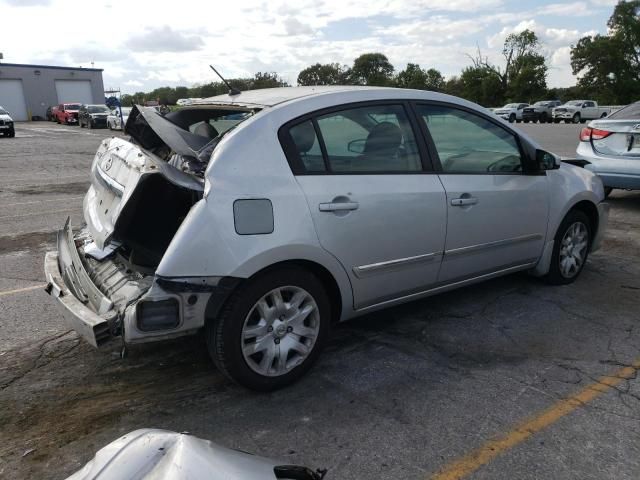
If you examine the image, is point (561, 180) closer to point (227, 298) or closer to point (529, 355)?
point (529, 355)

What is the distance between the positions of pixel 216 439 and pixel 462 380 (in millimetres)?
1488

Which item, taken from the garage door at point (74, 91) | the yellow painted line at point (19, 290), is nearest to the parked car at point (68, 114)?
the garage door at point (74, 91)

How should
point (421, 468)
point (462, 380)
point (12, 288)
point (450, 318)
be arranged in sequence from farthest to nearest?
point (12, 288), point (450, 318), point (462, 380), point (421, 468)

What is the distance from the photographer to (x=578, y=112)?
41750mm

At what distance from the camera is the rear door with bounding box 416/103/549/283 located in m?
3.85

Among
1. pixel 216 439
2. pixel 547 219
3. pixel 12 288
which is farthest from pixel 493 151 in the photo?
pixel 12 288

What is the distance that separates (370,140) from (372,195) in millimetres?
419

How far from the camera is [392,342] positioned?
3838mm

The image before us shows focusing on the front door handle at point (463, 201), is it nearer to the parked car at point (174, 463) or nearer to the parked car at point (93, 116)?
the parked car at point (174, 463)

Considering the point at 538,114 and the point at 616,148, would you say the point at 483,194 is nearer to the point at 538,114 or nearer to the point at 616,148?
the point at 616,148

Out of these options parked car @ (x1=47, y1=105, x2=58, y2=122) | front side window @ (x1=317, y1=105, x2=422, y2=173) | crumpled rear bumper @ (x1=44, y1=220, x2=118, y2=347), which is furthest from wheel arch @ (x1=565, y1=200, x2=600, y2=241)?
parked car @ (x1=47, y1=105, x2=58, y2=122)

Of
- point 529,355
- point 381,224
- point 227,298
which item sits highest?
point 381,224

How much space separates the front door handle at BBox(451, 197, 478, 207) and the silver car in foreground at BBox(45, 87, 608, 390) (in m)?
0.01

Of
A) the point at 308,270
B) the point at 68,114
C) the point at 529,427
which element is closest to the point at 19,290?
the point at 308,270
